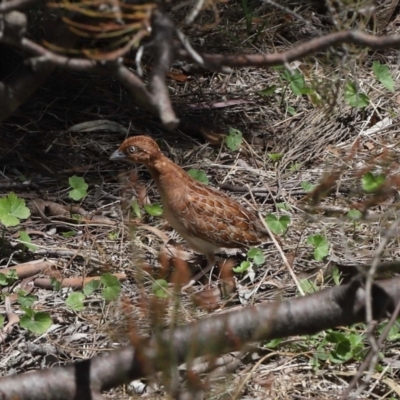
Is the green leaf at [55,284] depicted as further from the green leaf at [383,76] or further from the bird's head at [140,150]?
the green leaf at [383,76]

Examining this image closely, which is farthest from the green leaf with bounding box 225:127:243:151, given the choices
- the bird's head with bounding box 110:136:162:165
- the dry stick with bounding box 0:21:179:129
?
the dry stick with bounding box 0:21:179:129

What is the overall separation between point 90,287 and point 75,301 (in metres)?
0.14

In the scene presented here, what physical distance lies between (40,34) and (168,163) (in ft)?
4.39

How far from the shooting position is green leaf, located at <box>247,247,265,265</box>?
6047 millimetres

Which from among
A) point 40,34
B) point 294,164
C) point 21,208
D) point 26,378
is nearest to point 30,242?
point 21,208

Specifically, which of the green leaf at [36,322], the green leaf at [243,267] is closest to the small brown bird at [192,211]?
the green leaf at [243,267]

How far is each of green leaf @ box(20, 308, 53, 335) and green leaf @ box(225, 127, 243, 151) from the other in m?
2.34

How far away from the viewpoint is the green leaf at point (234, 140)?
279 inches

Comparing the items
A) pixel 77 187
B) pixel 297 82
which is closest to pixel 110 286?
pixel 77 187

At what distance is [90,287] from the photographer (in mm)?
5703

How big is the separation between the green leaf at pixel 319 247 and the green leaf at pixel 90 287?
1390 millimetres

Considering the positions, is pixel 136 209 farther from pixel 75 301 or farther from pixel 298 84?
pixel 298 84

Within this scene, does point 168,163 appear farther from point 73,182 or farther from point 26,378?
point 26,378

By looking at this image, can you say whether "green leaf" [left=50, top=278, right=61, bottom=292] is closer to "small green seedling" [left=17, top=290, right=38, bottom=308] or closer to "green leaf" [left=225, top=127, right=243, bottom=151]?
"small green seedling" [left=17, top=290, right=38, bottom=308]
